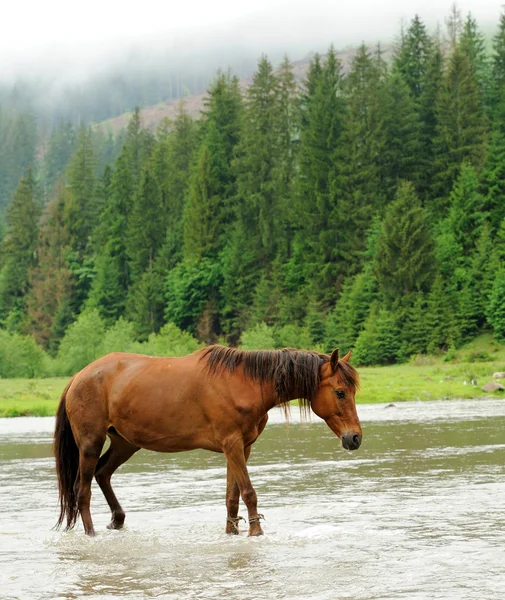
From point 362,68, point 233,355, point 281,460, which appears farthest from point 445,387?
point 362,68

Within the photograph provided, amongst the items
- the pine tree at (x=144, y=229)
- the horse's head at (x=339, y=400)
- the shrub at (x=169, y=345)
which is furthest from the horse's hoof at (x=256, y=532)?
the pine tree at (x=144, y=229)

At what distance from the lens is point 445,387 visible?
41.4 m

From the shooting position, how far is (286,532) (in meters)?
11.3

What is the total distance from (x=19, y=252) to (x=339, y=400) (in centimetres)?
10354

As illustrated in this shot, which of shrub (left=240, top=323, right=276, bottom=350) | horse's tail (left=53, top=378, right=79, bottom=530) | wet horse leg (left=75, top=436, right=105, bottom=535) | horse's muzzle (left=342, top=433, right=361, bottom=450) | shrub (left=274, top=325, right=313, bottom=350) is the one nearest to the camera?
horse's muzzle (left=342, top=433, right=361, bottom=450)

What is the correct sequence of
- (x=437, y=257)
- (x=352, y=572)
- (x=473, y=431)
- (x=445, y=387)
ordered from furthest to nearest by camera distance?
(x=437, y=257) < (x=445, y=387) < (x=473, y=431) < (x=352, y=572)

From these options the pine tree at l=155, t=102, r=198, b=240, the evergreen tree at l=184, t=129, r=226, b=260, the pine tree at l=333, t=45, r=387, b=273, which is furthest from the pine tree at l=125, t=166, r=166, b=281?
the pine tree at l=333, t=45, r=387, b=273

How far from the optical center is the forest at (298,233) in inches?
2766

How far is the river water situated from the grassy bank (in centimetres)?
1761

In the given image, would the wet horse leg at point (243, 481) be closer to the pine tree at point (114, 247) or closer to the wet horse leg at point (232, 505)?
the wet horse leg at point (232, 505)

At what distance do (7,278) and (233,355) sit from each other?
9999 cm

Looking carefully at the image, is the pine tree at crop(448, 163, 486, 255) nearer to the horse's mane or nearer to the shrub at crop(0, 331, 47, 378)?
the shrub at crop(0, 331, 47, 378)

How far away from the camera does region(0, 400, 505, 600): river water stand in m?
8.75

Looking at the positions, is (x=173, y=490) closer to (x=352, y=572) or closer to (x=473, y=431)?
(x=352, y=572)
